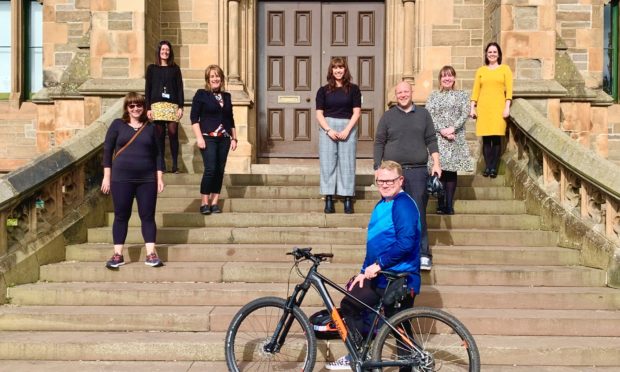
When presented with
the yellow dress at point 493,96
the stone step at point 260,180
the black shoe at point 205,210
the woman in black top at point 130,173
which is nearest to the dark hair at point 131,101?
the woman in black top at point 130,173

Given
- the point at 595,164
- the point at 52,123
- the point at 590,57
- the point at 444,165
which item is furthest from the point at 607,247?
the point at 52,123

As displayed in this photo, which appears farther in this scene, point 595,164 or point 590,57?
point 590,57

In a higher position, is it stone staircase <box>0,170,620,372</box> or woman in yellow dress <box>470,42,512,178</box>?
woman in yellow dress <box>470,42,512,178</box>

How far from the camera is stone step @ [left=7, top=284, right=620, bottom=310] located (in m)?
5.59

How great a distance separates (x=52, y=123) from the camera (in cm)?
1134

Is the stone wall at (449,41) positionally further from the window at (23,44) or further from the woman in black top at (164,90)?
the window at (23,44)

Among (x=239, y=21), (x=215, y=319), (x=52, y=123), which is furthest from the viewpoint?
(x=52, y=123)

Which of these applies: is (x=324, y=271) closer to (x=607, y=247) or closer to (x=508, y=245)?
(x=508, y=245)

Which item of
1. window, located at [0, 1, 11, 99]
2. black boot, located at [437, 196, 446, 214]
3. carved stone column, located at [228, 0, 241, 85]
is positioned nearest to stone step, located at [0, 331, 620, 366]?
black boot, located at [437, 196, 446, 214]

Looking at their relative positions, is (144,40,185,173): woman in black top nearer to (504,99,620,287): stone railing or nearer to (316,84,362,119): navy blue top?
(316,84,362,119): navy blue top

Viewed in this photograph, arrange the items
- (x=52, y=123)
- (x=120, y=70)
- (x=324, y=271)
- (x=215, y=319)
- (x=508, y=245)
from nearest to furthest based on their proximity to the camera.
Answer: (x=215, y=319) → (x=324, y=271) → (x=508, y=245) → (x=120, y=70) → (x=52, y=123)

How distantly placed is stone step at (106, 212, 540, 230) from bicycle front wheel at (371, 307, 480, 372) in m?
3.11

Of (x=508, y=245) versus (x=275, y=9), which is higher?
(x=275, y=9)

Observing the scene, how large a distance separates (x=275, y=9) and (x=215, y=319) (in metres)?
6.85
